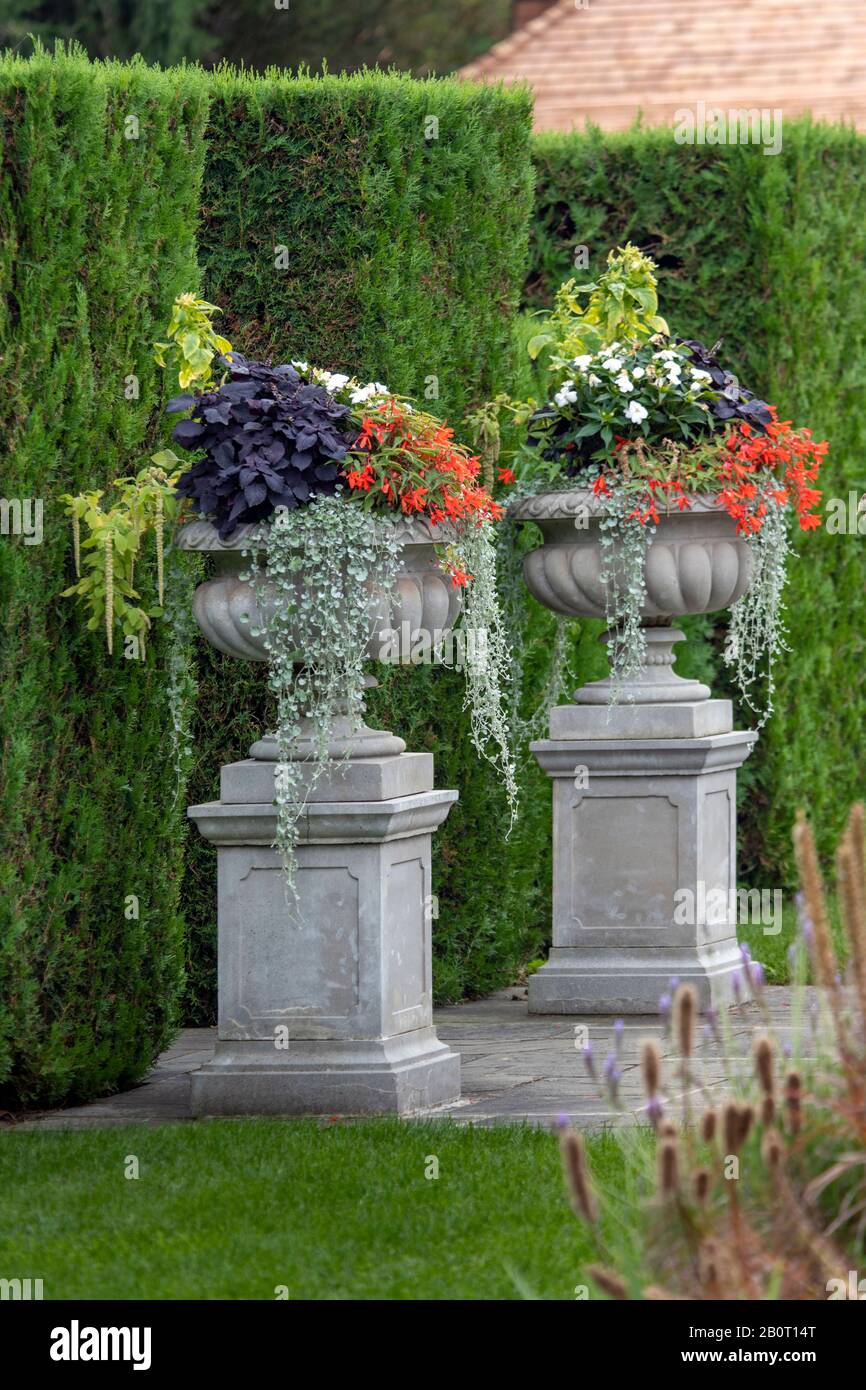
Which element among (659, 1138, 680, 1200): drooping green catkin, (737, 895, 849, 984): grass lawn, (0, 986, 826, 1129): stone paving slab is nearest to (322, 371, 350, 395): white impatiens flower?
(0, 986, 826, 1129): stone paving slab

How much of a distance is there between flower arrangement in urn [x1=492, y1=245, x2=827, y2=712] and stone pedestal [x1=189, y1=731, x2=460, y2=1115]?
1.71 meters

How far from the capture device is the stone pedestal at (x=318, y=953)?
608 centimetres

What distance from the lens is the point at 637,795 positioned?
787cm

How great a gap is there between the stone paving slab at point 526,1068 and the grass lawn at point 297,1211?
0.97ft

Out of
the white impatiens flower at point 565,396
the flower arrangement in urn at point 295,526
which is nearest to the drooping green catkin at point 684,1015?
the flower arrangement in urn at point 295,526

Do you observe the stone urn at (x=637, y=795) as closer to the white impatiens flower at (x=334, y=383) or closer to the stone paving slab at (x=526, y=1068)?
the stone paving slab at (x=526, y=1068)

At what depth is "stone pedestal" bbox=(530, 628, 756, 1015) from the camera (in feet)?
25.7

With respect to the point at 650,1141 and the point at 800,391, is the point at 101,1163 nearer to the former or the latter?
the point at 650,1141

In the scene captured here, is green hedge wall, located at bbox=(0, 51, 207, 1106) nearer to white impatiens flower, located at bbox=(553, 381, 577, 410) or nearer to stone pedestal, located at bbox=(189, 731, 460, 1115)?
stone pedestal, located at bbox=(189, 731, 460, 1115)

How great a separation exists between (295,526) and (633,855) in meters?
2.53

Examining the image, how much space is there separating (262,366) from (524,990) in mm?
3389
